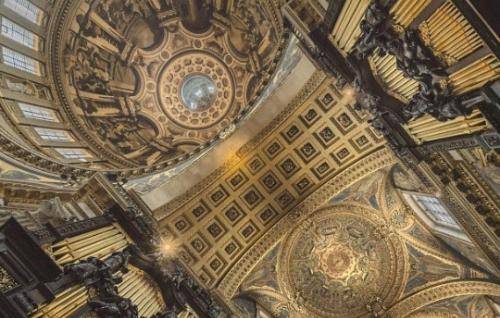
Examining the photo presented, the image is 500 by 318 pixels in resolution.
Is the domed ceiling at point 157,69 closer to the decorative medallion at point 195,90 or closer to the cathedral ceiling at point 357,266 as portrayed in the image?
the decorative medallion at point 195,90

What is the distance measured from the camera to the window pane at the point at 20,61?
13289 millimetres

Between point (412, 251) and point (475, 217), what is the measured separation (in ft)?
21.2

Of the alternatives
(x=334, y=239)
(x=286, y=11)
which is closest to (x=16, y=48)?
(x=286, y=11)

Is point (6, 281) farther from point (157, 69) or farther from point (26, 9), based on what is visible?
point (157, 69)

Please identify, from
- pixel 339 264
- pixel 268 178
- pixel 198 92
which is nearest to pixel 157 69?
pixel 198 92

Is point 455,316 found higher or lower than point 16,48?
lower

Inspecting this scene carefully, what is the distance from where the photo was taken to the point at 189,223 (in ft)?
49.1

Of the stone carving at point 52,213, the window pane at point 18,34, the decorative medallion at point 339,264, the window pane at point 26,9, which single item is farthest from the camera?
the decorative medallion at point 339,264

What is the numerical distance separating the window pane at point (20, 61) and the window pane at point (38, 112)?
161 centimetres

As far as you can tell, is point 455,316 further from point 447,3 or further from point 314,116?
point 447,3

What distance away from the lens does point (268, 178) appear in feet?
52.3

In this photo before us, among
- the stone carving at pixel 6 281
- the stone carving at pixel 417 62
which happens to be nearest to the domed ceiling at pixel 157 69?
the stone carving at pixel 417 62

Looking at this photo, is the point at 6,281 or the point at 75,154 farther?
the point at 75,154

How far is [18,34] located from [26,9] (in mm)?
1081
